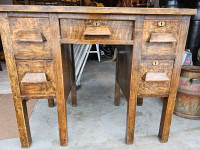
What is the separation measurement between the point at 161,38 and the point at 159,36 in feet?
0.06

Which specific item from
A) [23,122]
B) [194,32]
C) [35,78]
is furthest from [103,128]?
[194,32]

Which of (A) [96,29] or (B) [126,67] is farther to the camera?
(B) [126,67]

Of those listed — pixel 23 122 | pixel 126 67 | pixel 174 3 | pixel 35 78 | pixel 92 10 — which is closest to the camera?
pixel 92 10

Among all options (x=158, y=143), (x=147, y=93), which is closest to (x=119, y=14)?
(x=147, y=93)

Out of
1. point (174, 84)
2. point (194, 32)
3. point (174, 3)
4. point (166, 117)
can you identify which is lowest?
point (166, 117)

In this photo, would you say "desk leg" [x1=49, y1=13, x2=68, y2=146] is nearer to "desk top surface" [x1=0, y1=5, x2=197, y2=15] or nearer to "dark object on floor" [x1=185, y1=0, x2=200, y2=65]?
"desk top surface" [x1=0, y1=5, x2=197, y2=15]

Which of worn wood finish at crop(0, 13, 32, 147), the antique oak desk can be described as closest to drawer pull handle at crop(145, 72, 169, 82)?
the antique oak desk

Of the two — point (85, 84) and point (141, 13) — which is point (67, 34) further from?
point (85, 84)

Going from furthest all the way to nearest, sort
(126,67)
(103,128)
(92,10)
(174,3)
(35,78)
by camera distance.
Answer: (174,3) → (103,128) → (126,67) → (35,78) → (92,10)

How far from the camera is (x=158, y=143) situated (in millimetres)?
1279

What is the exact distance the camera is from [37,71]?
102 centimetres

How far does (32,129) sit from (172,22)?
1487 mm

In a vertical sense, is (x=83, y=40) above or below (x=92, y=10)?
below

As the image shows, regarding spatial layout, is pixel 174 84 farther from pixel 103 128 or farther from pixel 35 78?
pixel 35 78
